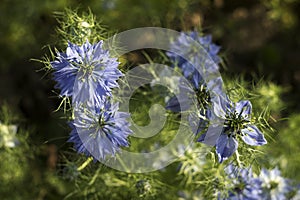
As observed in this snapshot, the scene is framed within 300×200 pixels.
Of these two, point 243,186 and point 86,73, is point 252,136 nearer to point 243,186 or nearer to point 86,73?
point 243,186

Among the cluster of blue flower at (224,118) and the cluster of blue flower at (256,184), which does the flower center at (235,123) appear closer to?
the cluster of blue flower at (224,118)

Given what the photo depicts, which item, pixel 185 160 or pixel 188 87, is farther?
pixel 185 160

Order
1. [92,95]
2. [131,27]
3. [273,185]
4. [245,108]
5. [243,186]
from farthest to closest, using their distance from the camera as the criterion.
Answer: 1. [131,27]
2. [273,185]
3. [243,186]
4. [245,108]
5. [92,95]

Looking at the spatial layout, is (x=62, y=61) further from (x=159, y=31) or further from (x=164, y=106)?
(x=159, y=31)

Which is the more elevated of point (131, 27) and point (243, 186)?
point (131, 27)

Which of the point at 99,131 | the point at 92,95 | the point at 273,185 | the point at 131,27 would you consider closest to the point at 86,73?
the point at 92,95

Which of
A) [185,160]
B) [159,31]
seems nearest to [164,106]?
[185,160]
